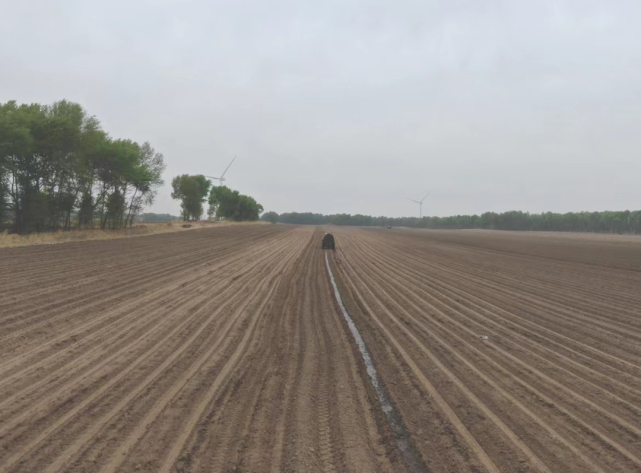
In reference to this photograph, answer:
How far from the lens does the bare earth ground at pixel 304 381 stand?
13.2 ft

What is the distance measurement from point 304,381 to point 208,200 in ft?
344

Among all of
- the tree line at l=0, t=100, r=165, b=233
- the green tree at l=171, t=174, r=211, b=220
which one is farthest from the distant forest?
the tree line at l=0, t=100, r=165, b=233

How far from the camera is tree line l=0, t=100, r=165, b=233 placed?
3030cm

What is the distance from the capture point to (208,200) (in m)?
106

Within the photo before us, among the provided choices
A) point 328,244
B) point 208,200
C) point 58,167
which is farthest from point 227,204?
point 328,244

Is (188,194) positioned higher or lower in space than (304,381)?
higher

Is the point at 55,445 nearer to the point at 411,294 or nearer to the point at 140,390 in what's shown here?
the point at 140,390

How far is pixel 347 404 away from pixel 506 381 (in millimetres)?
2614

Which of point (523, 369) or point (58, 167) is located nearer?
point (523, 369)

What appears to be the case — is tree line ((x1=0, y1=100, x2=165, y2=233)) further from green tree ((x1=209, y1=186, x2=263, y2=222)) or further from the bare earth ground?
green tree ((x1=209, y1=186, x2=263, y2=222))

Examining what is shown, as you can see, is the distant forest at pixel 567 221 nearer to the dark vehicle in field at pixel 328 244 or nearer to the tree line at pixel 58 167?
the dark vehicle in field at pixel 328 244

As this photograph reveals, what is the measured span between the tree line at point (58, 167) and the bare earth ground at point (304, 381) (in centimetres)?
2292

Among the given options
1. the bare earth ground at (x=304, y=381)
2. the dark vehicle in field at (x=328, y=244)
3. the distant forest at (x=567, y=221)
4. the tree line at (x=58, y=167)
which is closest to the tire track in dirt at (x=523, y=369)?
the bare earth ground at (x=304, y=381)

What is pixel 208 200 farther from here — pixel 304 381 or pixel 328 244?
pixel 304 381
